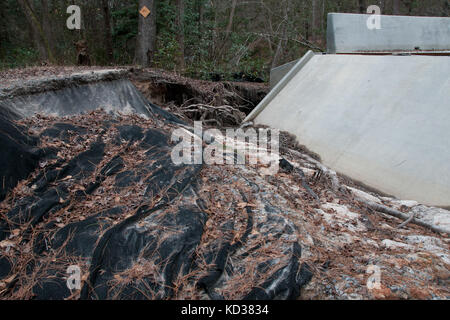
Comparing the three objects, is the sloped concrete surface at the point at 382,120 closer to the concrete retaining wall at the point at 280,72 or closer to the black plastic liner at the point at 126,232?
the concrete retaining wall at the point at 280,72

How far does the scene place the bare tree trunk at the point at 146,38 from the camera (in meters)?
9.12

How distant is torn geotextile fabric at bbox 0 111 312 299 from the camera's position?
211 cm

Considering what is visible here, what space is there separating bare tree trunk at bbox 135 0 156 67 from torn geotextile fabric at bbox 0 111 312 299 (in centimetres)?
617

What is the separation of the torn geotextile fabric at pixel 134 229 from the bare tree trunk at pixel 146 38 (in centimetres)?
617

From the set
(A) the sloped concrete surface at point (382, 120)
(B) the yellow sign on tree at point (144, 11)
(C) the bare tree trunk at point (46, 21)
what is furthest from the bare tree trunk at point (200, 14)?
(A) the sloped concrete surface at point (382, 120)

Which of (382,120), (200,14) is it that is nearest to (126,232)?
(382,120)

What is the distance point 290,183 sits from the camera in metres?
3.71

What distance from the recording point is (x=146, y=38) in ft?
30.2

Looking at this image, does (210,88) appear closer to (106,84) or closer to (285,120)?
(285,120)

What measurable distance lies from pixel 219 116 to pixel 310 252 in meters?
5.04

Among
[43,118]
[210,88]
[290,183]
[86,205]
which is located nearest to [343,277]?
[290,183]

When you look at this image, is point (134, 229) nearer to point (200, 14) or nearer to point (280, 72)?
point (280, 72)

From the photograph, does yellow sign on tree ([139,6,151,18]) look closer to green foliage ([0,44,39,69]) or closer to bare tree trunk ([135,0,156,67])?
bare tree trunk ([135,0,156,67])

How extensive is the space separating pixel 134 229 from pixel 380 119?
4.00 metres
